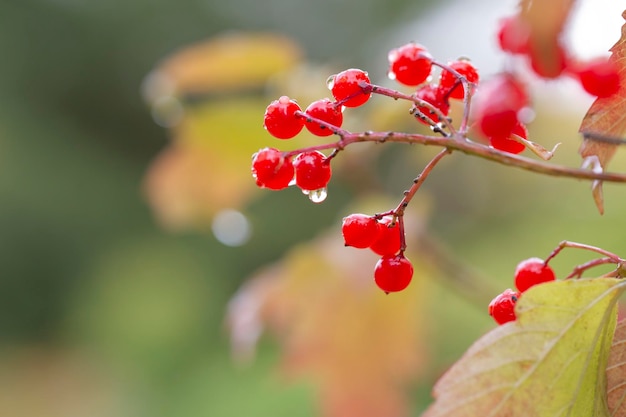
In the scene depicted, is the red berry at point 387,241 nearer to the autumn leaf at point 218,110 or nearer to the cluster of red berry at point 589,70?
the cluster of red berry at point 589,70

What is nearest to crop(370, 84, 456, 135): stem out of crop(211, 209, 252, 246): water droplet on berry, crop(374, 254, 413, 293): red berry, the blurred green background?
crop(374, 254, 413, 293): red berry

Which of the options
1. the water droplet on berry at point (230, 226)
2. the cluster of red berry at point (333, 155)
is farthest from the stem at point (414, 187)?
the water droplet on berry at point (230, 226)

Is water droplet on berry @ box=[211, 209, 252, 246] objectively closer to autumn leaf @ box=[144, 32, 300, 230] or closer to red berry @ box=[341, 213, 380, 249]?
autumn leaf @ box=[144, 32, 300, 230]

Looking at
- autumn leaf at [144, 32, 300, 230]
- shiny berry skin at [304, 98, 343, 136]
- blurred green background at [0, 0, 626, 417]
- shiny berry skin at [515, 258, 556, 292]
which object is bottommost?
shiny berry skin at [515, 258, 556, 292]

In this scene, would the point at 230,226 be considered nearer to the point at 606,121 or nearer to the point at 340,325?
the point at 340,325

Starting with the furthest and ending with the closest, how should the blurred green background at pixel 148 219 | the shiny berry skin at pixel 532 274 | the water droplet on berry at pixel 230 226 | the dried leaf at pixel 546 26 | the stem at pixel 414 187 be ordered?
the blurred green background at pixel 148 219 < the water droplet on berry at pixel 230 226 < the shiny berry skin at pixel 532 274 < the stem at pixel 414 187 < the dried leaf at pixel 546 26

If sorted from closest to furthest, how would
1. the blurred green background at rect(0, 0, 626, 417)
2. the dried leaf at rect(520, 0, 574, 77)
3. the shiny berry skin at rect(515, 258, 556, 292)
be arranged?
the dried leaf at rect(520, 0, 574, 77)
the shiny berry skin at rect(515, 258, 556, 292)
the blurred green background at rect(0, 0, 626, 417)

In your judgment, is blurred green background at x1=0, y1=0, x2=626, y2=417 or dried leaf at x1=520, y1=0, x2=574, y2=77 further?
blurred green background at x1=0, y1=0, x2=626, y2=417
